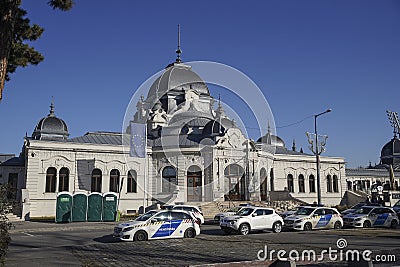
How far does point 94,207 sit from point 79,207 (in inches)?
48.1

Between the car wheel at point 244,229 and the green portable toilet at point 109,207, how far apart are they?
47.4ft

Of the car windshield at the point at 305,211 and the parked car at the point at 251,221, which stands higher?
the car windshield at the point at 305,211

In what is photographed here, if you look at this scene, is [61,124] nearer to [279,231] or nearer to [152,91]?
[152,91]

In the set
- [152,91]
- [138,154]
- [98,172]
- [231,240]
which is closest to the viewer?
[231,240]

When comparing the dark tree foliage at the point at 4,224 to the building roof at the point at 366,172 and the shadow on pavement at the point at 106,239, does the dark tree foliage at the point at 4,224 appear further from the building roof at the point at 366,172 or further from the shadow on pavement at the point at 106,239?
the building roof at the point at 366,172

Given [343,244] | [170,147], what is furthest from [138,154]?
[343,244]

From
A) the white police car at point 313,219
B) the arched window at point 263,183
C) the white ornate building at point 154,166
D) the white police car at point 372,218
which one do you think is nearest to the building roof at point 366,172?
the white ornate building at point 154,166

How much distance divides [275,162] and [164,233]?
35.1 m

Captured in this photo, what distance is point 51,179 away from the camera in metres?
41.8

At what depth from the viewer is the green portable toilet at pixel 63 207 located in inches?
1277

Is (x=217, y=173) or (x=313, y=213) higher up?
(x=217, y=173)

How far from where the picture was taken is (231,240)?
20500 millimetres

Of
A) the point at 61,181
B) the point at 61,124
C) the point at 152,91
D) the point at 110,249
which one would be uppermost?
the point at 152,91

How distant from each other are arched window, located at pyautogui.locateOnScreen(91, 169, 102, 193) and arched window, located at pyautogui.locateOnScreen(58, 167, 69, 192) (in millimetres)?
2713
